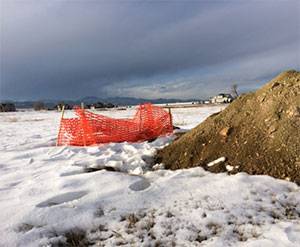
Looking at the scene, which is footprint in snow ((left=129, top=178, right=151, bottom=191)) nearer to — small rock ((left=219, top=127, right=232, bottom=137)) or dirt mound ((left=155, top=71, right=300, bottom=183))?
dirt mound ((left=155, top=71, right=300, bottom=183))

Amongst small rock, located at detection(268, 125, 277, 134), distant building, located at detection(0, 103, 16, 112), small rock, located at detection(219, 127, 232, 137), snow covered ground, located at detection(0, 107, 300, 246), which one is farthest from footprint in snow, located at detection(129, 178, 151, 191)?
distant building, located at detection(0, 103, 16, 112)

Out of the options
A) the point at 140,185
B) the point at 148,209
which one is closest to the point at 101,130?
the point at 140,185

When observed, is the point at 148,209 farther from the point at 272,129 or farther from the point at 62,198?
the point at 272,129

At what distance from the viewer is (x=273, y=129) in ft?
17.6

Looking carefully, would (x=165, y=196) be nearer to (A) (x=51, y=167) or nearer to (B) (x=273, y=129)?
(B) (x=273, y=129)

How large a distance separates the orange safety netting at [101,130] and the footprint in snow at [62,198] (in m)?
4.92

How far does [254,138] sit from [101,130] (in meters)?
5.54

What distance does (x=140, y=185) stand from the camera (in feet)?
16.1

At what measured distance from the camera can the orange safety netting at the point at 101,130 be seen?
9.80m

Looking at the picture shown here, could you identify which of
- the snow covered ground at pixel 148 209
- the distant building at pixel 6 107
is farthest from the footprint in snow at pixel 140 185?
the distant building at pixel 6 107


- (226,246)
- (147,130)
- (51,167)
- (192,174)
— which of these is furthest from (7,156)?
(226,246)

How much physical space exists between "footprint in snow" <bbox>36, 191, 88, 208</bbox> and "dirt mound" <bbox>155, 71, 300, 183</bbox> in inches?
68.8

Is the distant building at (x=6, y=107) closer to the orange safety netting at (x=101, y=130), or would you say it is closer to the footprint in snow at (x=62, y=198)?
the orange safety netting at (x=101, y=130)

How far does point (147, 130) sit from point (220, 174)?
582cm
